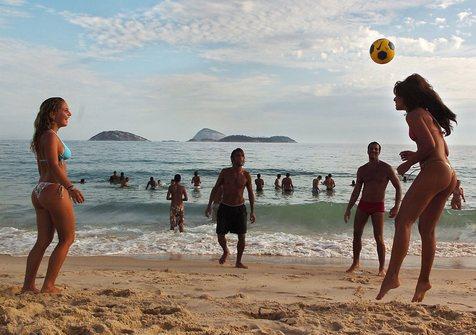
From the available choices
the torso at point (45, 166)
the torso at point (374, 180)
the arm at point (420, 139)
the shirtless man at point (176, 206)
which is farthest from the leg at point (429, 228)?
the shirtless man at point (176, 206)

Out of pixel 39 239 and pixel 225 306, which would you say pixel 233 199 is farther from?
pixel 39 239

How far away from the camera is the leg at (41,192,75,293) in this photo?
4.62m

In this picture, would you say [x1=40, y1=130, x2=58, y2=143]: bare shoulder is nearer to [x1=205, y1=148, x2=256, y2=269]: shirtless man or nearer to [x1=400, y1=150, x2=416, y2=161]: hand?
[x1=400, y1=150, x2=416, y2=161]: hand

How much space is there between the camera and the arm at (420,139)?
398 cm

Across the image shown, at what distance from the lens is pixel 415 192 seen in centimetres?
404

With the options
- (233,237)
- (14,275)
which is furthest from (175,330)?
(233,237)

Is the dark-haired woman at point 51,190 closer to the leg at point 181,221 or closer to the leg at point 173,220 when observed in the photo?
the leg at point 181,221

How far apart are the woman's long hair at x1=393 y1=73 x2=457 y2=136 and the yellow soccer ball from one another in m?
3.52

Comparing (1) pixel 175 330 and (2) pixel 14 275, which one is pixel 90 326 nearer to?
(1) pixel 175 330

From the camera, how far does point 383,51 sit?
7.57 metres

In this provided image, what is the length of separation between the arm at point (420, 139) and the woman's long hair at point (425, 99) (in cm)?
14

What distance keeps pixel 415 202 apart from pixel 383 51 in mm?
4195

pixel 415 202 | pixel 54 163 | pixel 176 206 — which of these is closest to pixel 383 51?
pixel 415 202

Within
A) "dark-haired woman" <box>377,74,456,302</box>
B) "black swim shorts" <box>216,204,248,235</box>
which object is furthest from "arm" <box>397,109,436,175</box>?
"black swim shorts" <box>216,204,248,235</box>
